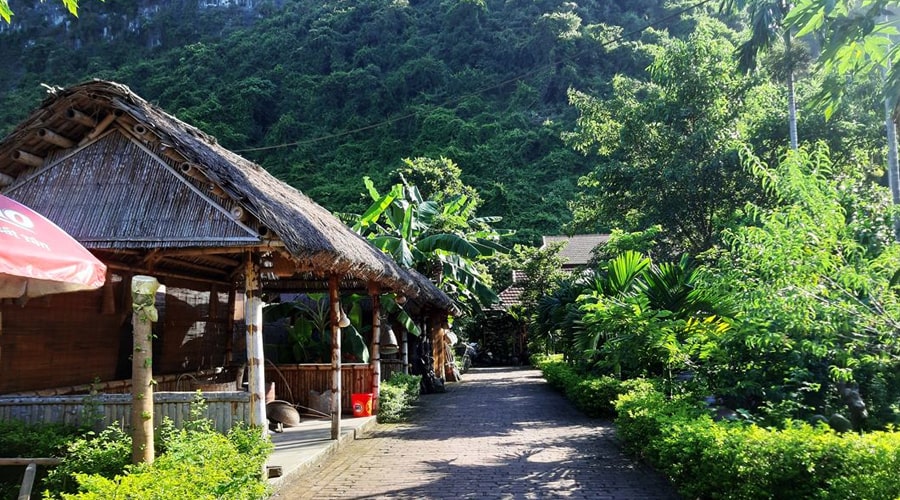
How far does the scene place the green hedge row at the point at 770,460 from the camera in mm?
4598

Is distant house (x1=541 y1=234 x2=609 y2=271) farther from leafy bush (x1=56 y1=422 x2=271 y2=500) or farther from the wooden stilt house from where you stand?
leafy bush (x1=56 y1=422 x2=271 y2=500)

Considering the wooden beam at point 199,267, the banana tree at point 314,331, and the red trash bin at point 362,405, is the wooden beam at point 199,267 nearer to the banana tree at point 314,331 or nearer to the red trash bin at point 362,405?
the banana tree at point 314,331

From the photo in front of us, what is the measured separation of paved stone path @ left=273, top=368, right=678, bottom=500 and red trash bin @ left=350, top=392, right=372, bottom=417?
1.29 ft

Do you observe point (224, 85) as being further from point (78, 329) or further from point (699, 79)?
point (78, 329)

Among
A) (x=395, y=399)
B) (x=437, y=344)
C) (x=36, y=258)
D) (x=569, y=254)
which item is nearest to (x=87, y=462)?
(x=36, y=258)

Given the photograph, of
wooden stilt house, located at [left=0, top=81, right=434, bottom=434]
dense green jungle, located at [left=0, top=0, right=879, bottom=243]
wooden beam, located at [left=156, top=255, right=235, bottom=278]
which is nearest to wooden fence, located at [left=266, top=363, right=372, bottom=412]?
wooden beam, located at [left=156, top=255, right=235, bottom=278]

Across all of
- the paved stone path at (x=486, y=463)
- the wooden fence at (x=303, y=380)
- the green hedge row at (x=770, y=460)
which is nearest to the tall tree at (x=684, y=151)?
the paved stone path at (x=486, y=463)

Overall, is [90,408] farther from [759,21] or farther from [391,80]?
[391,80]

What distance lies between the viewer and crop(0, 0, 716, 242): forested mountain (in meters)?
44.4

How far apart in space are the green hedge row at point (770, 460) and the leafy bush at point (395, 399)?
6.47 m

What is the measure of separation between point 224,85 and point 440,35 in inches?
751

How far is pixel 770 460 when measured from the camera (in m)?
5.32

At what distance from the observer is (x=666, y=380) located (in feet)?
33.6

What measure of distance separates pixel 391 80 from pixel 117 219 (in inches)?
1816
